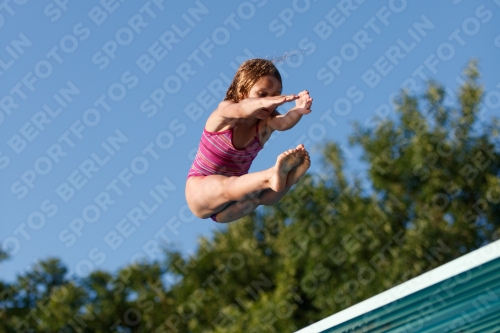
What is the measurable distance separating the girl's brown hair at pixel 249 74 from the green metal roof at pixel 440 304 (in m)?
1.60

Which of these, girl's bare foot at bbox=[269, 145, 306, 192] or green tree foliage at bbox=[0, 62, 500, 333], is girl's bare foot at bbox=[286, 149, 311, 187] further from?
green tree foliage at bbox=[0, 62, 500, 333]

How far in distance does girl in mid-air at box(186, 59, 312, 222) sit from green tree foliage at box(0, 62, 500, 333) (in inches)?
470

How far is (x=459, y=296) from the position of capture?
4793 mm

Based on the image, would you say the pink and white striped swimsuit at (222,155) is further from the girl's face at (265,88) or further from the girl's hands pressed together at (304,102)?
the girl's hands pressed together at (304,102)

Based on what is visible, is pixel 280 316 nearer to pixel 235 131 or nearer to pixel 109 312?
pixel 109 312

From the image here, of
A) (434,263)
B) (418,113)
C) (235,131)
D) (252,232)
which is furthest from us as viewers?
(252,232)

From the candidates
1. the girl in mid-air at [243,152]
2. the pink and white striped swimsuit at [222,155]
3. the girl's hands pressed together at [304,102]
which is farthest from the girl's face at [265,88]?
the girl's hands pressed together at [304,102]

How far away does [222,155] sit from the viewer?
216 inches

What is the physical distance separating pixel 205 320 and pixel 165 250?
3422 mm

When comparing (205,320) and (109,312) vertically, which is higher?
(109,312)

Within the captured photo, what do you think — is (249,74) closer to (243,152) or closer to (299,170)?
(243,152)

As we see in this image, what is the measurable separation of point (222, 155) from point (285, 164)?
101 cm

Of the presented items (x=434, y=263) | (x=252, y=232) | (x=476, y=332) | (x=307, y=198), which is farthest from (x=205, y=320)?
(x=476, y=332)

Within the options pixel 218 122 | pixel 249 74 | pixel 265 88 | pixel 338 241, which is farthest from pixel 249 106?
pixel 338 241
